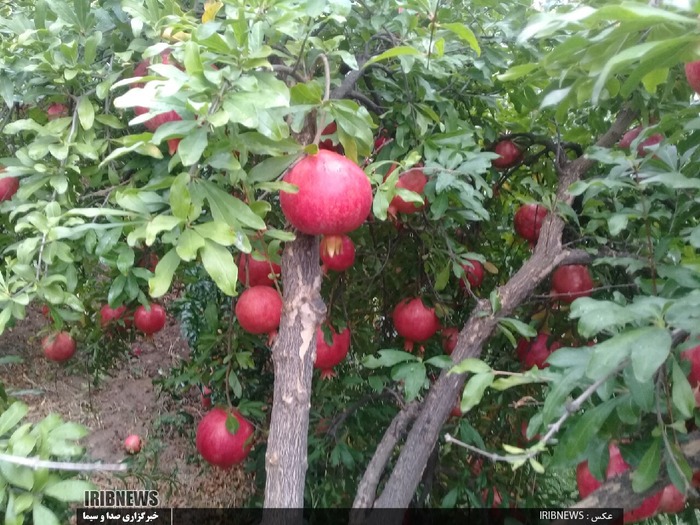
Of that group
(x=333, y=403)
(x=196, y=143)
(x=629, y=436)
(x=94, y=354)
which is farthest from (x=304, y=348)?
(x=94, y=354)

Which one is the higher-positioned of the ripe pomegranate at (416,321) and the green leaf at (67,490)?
the green leaf at (67,490)

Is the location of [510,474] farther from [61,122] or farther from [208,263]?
[61,122]

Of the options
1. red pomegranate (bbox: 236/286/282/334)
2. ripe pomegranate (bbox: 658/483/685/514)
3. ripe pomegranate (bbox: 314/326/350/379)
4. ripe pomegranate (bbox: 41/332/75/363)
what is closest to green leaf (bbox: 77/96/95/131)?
red pomegranate (bbox: 236/286/282/334)

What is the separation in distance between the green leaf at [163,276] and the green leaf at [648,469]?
0.75 metres

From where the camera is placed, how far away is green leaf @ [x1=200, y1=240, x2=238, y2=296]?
0.80 m

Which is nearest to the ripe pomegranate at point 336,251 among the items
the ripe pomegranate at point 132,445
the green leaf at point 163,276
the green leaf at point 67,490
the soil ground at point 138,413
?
the green leaf at point 163,276

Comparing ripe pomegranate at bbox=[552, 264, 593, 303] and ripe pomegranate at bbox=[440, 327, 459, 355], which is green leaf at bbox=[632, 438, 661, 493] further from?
ripe pomegranate at bbox=[440, 327, 459, 355]

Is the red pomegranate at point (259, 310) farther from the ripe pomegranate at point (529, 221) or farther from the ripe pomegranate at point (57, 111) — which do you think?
the ripe pomegranate at point (529, 221)

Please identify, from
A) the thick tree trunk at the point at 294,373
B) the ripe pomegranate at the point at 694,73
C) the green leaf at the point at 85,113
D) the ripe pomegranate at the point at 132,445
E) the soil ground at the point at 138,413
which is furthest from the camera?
the ripe pomegranate at the point at 132,445

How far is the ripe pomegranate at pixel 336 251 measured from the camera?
1011 millimetres

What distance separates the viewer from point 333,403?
192 centimetres

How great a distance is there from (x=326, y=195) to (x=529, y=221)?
3.52ft

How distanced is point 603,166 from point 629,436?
87 centimetres

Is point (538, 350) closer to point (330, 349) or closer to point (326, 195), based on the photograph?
point (330, 349)
